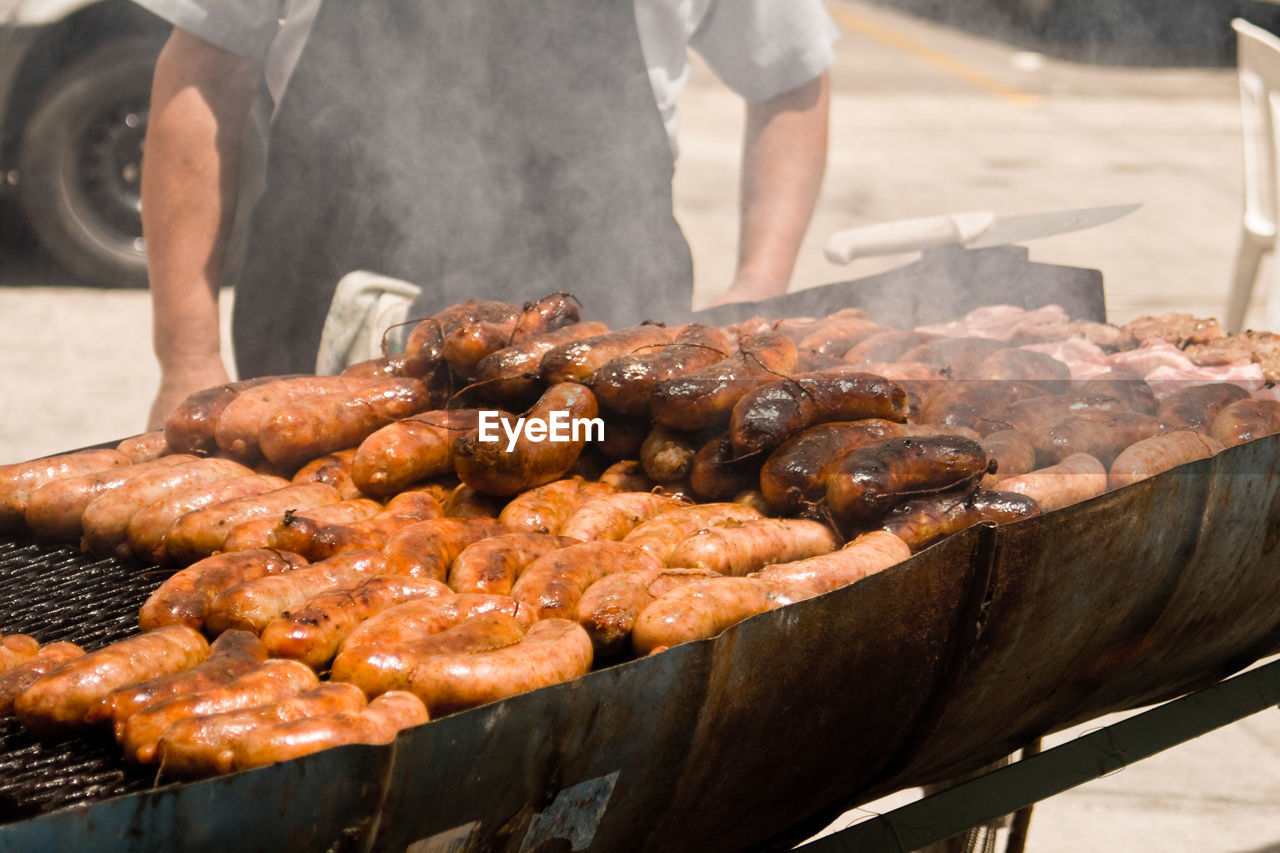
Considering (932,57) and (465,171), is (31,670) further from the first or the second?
(932,57)

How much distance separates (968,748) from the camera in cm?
250

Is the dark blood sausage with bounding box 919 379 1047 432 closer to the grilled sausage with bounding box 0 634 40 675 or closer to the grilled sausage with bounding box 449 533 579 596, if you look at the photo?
the grilled sausage with bounding box 449 533 579 596

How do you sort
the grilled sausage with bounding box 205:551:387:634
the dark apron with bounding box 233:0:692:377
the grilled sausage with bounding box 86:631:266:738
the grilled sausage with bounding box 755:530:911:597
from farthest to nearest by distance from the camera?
the dark apron with bounding box 233:0:692:377 → the grilled sausage with bounding box 755:530:911:597 → the grilled sausage with bounding box 205:551:387:634 → the grilled sausage with bounding box 86:631:266:738

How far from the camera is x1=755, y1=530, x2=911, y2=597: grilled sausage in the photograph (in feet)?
7.39

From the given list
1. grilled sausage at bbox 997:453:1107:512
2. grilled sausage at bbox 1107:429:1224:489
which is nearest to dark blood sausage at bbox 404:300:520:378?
grilled sausage at bbox 997:453:1107:512

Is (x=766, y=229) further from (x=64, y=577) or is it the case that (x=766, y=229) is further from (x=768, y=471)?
(x=64, y=577)

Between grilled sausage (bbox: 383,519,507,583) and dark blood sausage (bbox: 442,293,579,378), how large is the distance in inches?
19.9

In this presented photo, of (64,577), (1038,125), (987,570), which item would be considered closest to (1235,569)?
(987,570)

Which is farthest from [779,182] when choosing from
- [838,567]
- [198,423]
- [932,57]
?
[932,57]

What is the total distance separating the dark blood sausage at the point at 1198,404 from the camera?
2873mm

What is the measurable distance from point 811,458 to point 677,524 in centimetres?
32

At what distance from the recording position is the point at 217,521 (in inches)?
96.8

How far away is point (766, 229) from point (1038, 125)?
37.3ft

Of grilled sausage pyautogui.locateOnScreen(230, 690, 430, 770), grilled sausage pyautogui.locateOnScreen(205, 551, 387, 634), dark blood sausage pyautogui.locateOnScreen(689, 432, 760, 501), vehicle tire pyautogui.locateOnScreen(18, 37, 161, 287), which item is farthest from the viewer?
vehicle tire pyautogui.locateOnScreen(18, 37, 161, 287)
